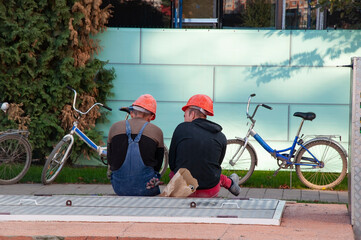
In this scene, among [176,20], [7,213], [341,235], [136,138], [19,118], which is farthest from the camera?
[176,20]

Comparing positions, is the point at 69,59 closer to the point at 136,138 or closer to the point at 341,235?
the point at 136,138

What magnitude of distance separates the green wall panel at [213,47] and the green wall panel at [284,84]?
0.18m

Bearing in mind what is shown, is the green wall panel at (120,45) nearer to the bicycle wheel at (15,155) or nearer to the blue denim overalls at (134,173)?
the bicycle wheel at (15,155)

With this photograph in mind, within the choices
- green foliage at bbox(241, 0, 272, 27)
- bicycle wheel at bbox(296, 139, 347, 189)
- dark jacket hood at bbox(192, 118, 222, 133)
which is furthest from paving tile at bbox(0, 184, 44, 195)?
green foliage at bbox(241, 0, 272, 27)

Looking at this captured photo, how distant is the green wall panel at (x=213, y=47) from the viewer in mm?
11422

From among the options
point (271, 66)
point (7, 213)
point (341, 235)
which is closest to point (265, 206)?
point (341, 235)

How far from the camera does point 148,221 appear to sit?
17.1ft

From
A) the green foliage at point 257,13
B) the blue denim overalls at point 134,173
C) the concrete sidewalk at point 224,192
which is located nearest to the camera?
the blue denim overalls at point 134,173

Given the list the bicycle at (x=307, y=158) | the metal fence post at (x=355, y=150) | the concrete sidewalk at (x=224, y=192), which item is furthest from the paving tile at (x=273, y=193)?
the metal fence post at (x=355, y=150)

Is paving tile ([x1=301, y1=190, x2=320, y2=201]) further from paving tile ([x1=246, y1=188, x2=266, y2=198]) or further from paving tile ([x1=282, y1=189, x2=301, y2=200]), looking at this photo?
paving tile ([x1=246, y1=188, x2=266, y2=198])

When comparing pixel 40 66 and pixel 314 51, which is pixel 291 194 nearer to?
pixel 314 51

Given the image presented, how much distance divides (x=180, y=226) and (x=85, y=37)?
6892 millimetres

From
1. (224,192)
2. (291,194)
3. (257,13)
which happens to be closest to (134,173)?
(224,192)

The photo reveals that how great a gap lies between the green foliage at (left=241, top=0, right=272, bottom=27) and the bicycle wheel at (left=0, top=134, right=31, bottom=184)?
4.24 m
